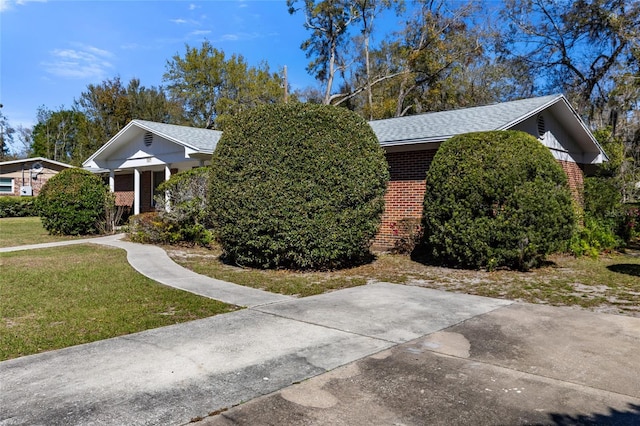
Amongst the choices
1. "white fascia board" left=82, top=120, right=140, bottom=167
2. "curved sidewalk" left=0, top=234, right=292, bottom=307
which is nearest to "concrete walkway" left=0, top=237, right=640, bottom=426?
"curved sidewalk" left=0, top=234, right=292, bottom=307

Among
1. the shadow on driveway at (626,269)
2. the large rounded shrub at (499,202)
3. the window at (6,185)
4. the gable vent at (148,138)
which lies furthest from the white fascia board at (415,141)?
the window at (6,185)

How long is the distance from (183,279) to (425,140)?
671 cm

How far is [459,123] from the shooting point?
12.2 meters

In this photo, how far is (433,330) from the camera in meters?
5.12

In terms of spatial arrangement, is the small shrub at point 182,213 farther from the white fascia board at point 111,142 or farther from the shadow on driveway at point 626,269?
the shadow on driveway at point 626,269

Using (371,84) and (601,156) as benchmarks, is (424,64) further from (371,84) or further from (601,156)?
(601,156)

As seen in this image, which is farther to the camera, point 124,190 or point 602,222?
point 124,190

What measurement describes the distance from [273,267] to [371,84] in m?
25.8

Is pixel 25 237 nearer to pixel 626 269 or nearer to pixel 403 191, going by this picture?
pixel 403 191

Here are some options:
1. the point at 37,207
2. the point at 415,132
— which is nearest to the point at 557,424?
the point at 415,132

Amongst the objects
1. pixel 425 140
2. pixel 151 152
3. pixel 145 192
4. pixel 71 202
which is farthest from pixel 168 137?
pixel 425 140

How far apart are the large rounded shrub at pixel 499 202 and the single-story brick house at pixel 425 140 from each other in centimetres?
186

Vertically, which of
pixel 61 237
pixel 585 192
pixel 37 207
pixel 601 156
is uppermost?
pixel 601 156

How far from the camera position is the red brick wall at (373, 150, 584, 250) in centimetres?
1214
